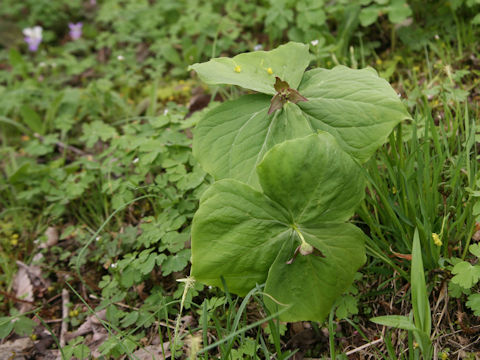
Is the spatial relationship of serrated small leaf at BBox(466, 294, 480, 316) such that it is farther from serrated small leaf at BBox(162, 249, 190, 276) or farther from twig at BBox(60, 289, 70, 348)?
twig at BBox(60, 289, 70, 348)

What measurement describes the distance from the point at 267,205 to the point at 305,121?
390 millimetres

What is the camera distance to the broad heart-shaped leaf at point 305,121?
154 cm

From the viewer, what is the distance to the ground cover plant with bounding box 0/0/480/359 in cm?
147

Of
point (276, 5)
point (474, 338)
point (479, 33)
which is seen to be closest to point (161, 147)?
point (276, 5)

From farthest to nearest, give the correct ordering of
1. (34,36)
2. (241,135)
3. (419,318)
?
(34,36)
(241,135)
(419,318)

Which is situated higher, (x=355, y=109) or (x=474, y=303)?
(x=355, y=109)

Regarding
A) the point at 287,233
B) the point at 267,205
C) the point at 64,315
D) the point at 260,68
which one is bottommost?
the point at 64,315

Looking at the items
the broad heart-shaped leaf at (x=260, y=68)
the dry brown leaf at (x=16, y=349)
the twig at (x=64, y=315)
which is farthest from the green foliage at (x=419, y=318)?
the dry brown leaf at (x=16, y=349)

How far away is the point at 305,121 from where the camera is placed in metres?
1.62

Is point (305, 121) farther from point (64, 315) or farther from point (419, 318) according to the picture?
point (64, 315)

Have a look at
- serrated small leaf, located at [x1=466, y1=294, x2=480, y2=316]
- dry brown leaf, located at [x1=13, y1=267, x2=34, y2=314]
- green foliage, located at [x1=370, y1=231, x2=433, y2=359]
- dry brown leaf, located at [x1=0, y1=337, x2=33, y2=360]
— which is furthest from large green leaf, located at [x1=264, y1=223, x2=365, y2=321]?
dry brown leaf, located at [x1=13, y1=267, x2=34, y2=314]

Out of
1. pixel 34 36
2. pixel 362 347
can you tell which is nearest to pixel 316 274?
A: pixel 362 347

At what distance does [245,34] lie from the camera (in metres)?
3.68

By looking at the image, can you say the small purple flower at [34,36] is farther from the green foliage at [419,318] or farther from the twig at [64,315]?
the green foliage at [419,318]
